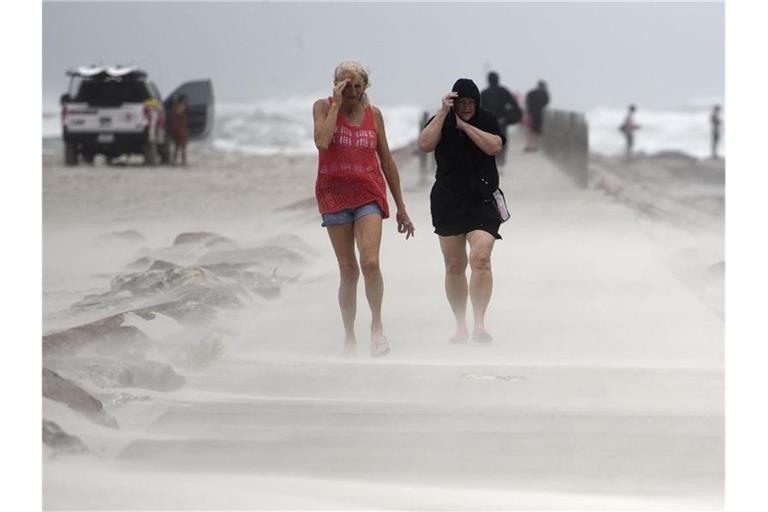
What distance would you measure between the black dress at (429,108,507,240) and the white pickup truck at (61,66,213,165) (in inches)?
600

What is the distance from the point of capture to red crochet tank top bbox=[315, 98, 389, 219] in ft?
31.5

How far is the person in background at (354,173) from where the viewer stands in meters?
9.46

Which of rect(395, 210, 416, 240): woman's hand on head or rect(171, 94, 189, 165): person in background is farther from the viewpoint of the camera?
rect(171, 94, 189, 165): person in background

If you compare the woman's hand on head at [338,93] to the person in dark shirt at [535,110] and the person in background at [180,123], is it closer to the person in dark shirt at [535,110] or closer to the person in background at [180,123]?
the person in dark shirt at [535,110]

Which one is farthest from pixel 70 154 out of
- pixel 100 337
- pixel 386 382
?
pixel 386 382

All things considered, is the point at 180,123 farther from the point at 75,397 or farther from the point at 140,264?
the point at 75,397

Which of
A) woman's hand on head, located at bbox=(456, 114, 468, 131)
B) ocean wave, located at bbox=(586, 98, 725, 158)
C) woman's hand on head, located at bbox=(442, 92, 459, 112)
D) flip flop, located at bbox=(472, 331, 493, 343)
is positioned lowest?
ocean wave, located at bbox=(586, 98, 725, 158)

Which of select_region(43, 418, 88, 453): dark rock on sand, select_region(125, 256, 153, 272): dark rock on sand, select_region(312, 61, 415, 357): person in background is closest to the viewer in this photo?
select_region(43, 418, 88, 453): dark rock on sand

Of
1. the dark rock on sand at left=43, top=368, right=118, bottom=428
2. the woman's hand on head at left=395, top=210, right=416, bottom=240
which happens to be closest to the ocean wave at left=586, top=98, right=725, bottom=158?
the woman's hand on head at left=395, top=210, right=416, bottom=240

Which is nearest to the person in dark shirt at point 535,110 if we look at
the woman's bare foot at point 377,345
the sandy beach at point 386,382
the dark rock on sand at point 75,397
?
the sandy beach at point 386,382

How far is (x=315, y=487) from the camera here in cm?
782

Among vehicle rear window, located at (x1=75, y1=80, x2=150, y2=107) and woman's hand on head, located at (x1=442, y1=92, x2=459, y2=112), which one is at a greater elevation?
woman's hand on head, located at (x1=442, y1=92, x2=459, y2=112)

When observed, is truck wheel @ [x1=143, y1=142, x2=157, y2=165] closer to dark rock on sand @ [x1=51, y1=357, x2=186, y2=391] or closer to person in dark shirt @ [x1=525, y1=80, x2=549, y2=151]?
person in dark shirt @ [x1=525, y1=80, x2=549, y2=151]
